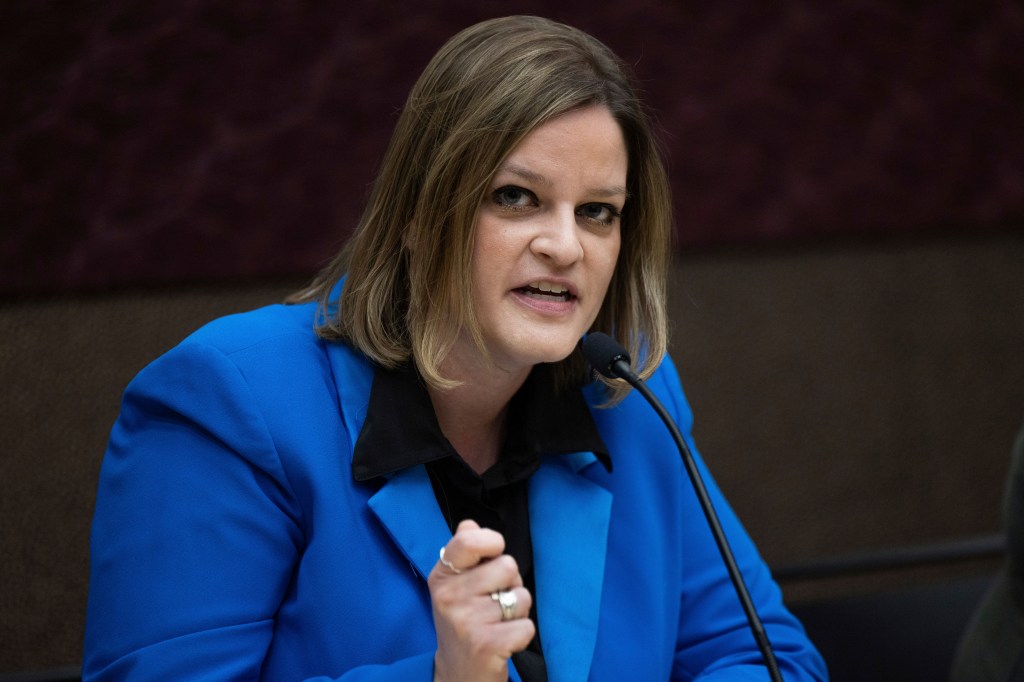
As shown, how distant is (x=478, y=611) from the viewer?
0.97 metres

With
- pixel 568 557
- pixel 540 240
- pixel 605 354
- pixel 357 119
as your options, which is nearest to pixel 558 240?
pixel 540 240

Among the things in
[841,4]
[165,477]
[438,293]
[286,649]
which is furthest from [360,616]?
[841,4]

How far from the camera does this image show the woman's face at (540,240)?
1202 mm

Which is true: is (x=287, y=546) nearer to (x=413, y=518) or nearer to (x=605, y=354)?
(x=413, y=518)

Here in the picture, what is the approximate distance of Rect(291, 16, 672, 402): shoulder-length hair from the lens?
46.9 inches

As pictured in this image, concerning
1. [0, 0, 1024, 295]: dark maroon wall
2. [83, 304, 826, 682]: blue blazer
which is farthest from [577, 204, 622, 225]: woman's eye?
[0, 0, 1024, 295]: dark maroon wall

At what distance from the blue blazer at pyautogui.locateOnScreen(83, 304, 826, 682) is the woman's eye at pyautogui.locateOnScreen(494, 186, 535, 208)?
0.86ft

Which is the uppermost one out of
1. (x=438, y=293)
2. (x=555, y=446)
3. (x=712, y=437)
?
(x=438, y=293)

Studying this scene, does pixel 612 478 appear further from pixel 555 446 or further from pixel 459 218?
pixel 459 218

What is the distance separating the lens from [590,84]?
1241 mm

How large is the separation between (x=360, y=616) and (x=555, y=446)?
35 cm

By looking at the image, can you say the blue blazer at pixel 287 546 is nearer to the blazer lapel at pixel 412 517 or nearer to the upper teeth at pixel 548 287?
the blazer lapel at pixel 412 517

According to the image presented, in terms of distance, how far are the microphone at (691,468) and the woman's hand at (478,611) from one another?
0.79ft

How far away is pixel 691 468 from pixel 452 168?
16.8 inches
